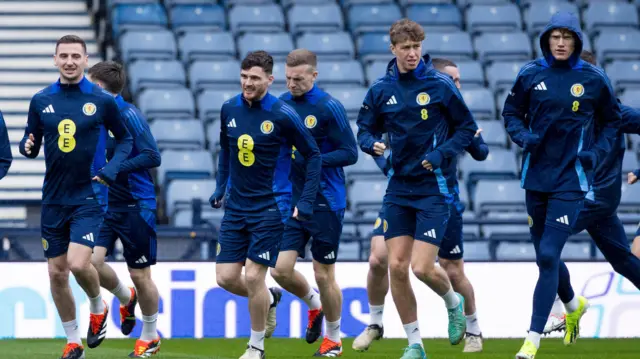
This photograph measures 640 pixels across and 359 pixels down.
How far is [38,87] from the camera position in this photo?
62.1 feet

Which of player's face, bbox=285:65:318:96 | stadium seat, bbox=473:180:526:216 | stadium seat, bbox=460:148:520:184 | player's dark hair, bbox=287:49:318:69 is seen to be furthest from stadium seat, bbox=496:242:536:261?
player's dark hair, bbox=287:49:318:69

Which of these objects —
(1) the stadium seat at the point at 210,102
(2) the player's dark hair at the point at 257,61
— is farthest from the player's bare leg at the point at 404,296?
(1) the stadium seat at the point at 210,102

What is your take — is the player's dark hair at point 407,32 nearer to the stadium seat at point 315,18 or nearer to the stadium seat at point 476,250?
the stadium seat at point 476,250

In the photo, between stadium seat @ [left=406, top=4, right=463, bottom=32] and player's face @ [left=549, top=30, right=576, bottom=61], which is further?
stadium seat @ [left=406, top=4, right=463, bottom=32]

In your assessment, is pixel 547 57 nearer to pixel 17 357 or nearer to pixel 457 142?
pixel 457 142

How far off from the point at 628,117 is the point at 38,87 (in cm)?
1048

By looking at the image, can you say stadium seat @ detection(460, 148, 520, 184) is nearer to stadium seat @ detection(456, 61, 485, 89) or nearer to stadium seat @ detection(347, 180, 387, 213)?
stadium seat @ detection(347, 180, 387, 213)

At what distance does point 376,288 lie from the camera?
1138cm

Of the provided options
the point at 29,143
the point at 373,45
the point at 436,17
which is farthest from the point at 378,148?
the point at 436,17

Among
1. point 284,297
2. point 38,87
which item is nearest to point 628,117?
point 284,297

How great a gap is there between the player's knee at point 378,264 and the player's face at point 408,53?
2.22 metres

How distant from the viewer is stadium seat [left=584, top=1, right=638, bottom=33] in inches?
774

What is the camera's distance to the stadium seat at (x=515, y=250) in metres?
14.8

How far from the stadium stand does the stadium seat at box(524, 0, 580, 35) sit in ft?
0.07
